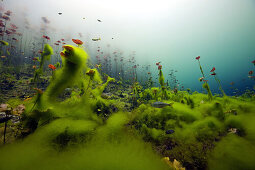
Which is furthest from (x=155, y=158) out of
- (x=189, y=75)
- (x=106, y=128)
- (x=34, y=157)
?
(x=189, y=75)

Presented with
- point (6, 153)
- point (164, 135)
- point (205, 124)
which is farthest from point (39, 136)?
point (205, 124)

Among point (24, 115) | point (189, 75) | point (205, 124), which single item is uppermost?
point (189, 75)

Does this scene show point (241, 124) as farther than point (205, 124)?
No

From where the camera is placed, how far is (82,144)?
58.2 inches

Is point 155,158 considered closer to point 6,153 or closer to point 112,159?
point 112,159

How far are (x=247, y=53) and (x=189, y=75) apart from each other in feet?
211

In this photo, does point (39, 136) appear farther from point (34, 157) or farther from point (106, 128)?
point (106, 128)

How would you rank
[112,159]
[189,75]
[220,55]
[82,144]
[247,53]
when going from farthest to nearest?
1. [189,75]
2. [220,55]
3. [247,53]
4. [82,144]
5. [112,159]

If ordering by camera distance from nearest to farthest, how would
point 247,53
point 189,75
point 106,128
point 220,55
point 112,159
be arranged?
point 112,159 < point 106,128 < point 247,53 < point 220,55 < point 189,75

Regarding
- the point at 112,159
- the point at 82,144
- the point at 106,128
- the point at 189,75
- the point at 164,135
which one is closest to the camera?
the point at 112,159

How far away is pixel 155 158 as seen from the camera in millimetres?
1224

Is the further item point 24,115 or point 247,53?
point 247,53

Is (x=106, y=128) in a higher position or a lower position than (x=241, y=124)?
higher

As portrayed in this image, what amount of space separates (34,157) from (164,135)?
2116mm
